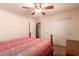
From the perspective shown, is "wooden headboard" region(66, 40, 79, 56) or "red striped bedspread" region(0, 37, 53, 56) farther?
"wooden headboard" region(66, 40, 79, 56)

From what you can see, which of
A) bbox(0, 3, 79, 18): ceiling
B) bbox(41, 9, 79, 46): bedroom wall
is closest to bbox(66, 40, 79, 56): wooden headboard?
bbox(41, 9, 79, 46): bedroom wall

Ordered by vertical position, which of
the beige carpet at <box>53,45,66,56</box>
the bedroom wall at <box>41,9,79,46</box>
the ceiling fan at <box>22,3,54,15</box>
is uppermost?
the ceiling fan at <box>22,3,54,15</box>

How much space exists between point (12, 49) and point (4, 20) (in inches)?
16.5

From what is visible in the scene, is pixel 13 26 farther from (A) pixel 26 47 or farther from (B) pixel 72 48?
(B) pixel 72 48

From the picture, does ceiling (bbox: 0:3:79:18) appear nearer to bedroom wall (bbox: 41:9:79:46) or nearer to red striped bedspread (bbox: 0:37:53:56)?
bedroom wall (bbox: 41:9:79:46)

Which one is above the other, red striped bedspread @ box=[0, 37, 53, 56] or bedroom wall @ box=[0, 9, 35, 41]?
bedroom wall @ box=[0, 9, 35, 41]

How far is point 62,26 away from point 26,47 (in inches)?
24.6

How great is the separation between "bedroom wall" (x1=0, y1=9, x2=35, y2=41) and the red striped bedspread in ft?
0.27

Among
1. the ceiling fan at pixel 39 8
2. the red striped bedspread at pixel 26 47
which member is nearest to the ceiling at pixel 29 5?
the ceiling fan at pixel 39 8

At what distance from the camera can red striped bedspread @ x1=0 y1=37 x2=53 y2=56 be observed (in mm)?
1412

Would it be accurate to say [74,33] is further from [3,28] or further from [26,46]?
[3,28]

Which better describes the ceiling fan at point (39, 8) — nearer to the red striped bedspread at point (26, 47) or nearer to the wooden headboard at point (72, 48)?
the red striped bedspread at point (26, 47)

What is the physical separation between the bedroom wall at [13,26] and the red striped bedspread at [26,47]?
82 mm

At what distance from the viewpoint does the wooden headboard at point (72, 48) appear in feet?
5.12
